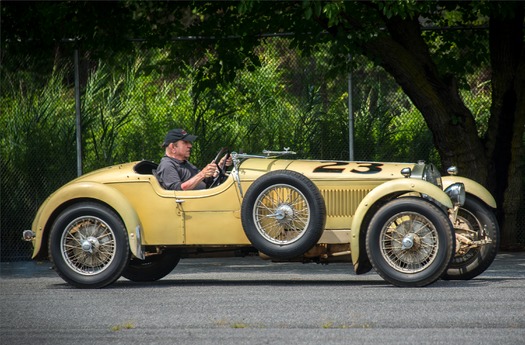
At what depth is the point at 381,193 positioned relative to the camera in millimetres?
10375

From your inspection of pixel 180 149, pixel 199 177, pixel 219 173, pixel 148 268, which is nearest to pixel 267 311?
pixel 199 177

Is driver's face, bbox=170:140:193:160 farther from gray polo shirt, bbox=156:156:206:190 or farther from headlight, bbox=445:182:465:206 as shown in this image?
headlight, bbox=445:182:465:206

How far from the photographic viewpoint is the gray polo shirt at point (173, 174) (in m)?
11.0

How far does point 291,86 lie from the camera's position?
614 inches

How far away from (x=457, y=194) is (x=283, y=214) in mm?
1650

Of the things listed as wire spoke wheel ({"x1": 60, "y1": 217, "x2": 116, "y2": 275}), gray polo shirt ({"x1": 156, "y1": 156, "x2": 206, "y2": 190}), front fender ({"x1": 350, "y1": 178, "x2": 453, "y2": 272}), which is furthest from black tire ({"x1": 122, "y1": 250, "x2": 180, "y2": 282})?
front fender ({"x1": 350, "y1": 178, "x2": 453, "y2": 272})

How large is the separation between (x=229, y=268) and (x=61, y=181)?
10.2ft

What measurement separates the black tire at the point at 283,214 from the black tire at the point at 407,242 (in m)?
0.53

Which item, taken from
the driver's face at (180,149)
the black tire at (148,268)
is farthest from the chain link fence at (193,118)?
the driver's face at (180,149)

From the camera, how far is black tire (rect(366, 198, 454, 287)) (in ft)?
33.2

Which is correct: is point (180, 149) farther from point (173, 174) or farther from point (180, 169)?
point (173, 174)

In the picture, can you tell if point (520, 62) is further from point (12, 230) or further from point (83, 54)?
point (12, 230)

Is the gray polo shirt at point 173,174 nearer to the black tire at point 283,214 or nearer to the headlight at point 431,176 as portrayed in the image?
the black tire at point 283,214

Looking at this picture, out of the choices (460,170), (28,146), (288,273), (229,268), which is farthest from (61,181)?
(460,170)
